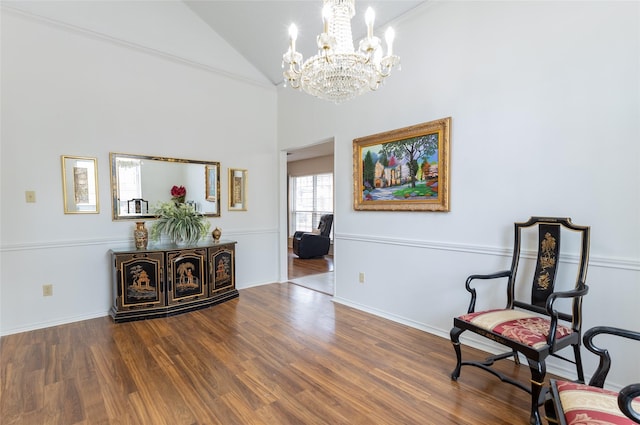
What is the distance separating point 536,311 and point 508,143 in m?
1.31

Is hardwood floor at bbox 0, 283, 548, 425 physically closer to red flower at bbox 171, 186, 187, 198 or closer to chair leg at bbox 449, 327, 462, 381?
chair leg at bbox 449, 327, 462, 381

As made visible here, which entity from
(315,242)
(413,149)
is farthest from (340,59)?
(315,242)

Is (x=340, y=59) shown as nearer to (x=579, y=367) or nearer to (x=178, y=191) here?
(x=579, y=367)

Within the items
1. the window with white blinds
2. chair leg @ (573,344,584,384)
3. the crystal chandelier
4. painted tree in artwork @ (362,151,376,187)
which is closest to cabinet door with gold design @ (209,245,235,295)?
painted tree in artwork @ (362,151,376,187)

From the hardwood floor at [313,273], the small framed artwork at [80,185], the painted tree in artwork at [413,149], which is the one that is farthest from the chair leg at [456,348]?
the small framed artwork at [80,185]

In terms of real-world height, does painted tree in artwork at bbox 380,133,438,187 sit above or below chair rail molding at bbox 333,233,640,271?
above

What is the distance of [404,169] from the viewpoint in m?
3.15

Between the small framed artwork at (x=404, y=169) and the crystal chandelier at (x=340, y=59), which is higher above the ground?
the crystal chandelier at (x=340, y=59)

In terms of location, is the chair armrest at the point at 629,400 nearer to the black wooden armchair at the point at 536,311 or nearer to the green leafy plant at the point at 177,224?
the black wooden armchair at the point at 536,311

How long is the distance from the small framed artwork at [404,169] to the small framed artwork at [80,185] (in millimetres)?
2984

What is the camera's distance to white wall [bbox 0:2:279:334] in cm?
299

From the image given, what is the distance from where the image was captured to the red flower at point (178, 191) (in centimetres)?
394

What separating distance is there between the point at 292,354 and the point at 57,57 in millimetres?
3869

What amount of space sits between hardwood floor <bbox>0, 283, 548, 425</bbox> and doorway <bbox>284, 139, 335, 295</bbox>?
2.19 m
